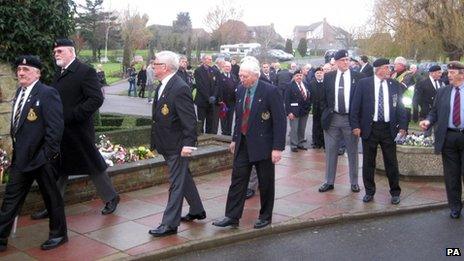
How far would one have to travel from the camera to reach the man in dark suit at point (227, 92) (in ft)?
38.7

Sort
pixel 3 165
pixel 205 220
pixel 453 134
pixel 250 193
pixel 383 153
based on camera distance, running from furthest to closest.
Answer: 1. pixel 250 193
2. pixel 383 153
3. pixel 3 165
4. pixel 453 134
5. pixel 205 220

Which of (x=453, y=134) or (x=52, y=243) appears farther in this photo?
(x=453, y=134)

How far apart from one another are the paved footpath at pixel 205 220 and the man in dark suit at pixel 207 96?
2.95 meters

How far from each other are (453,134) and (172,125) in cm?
338

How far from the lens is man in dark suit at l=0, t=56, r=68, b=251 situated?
5133 millimetres

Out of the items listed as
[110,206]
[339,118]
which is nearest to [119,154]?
[110,206]

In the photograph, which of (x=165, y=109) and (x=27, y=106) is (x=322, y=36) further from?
(x=27, y=106)

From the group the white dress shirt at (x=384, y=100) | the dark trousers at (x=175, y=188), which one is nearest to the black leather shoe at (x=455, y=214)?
the white dress shirt at (x=384, y=100)

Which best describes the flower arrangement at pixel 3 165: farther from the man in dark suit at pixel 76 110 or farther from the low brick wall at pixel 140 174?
the man in dark suit at pixel 76 110

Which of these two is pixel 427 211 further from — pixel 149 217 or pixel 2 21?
pixel 2 21

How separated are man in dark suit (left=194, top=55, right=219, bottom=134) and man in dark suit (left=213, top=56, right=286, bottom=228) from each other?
5.46 meters

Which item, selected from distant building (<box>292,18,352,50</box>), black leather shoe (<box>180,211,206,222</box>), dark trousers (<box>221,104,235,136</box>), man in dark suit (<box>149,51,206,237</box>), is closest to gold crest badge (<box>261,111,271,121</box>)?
man in dark suit (<box>149,51,206,237</box>)

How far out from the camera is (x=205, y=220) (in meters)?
6.27

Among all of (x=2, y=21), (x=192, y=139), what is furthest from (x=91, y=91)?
(x=2, y=21)
